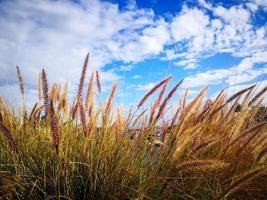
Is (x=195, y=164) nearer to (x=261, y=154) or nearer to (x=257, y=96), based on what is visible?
(x=261, y=154)

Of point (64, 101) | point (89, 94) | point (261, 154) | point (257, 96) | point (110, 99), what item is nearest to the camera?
point (261, 154)

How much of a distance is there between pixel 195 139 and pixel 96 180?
2.94ft

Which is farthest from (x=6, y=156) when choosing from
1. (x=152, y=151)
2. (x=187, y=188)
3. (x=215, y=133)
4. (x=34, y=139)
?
(x=215, y=133)

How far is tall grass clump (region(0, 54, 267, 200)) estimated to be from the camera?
293cm

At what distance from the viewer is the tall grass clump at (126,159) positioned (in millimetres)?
2930

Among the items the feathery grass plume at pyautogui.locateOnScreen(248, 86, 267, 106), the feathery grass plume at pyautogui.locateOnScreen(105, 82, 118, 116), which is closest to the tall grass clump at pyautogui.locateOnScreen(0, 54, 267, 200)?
the feathery grass plume at pyautogui.locateOnScreen(105, 82, 118, 116)

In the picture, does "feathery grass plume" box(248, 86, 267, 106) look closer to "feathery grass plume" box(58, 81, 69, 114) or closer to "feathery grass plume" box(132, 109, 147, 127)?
"feathery grass plume" box(132, 109, 147, 127)

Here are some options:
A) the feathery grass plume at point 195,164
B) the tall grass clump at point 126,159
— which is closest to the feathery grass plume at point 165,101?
the tall grass clump at point 126,159

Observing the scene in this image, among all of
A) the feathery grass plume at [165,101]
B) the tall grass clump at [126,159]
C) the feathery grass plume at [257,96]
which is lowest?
the tall grass clump at [126,159]

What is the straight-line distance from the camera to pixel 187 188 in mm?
3199

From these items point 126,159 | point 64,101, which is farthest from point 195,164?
point 64,101

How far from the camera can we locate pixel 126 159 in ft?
10.6

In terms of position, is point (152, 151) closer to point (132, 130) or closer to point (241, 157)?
point (132, 130)

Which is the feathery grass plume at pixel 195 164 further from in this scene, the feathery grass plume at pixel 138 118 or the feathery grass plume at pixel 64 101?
the feathery grass plume at pixel 64 101
